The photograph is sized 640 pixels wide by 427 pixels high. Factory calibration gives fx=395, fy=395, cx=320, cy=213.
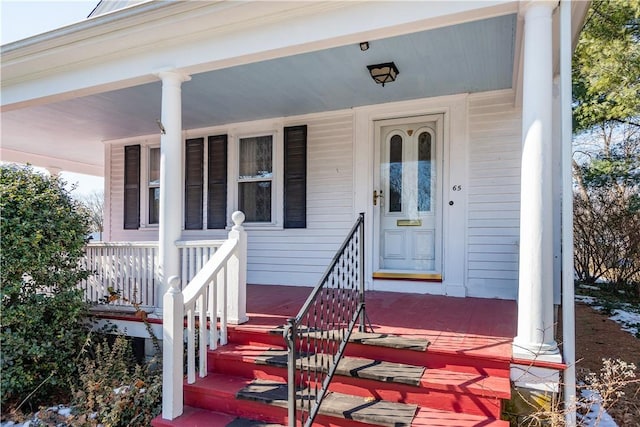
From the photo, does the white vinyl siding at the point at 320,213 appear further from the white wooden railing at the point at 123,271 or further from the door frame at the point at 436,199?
the white wooden railing at the point at 123,271

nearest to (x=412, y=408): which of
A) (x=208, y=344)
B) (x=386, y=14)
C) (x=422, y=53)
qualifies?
(x=208, y=344)

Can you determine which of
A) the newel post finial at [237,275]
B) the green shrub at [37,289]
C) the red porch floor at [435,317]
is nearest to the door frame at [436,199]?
the red porch floor at [435,317]

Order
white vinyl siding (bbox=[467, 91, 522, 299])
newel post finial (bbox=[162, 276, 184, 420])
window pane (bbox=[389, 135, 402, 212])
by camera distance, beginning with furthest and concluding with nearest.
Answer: window pane (bbox=[389, 135, 402, 212]) < white vinyl siding (bbox=[467, 91, 522, 299]) < newel post finial (bbox=[162, 276, 184, 420])

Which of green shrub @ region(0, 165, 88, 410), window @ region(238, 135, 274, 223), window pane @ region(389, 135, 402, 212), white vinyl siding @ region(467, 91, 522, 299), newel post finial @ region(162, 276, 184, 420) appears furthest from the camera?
window @ region(238, 135, 274, 223)

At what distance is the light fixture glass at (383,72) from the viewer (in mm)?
3723

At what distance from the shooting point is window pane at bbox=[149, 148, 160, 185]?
6576mm

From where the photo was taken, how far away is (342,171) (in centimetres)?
522

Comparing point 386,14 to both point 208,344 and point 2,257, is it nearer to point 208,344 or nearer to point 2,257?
point 208,344

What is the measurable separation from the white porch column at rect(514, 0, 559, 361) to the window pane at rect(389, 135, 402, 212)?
250 centimetres

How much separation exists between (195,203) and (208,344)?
3277 mm

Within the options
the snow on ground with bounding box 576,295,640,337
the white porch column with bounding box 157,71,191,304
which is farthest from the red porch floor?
the snow on ground with bounding box 576,295,640,337

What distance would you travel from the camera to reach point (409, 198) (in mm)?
4887

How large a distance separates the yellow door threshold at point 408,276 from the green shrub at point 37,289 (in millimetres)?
3209

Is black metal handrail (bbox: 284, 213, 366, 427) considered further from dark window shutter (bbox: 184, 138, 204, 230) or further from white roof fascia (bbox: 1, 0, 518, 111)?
dark window shutter (bbox: 184, 138, 204, 230)
